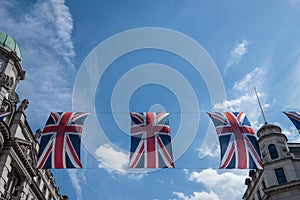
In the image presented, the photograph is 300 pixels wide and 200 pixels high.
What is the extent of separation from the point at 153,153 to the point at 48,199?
3124 centimetres

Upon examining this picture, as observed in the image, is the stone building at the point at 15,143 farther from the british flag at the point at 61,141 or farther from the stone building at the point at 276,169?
the stone building at the point at 276,169

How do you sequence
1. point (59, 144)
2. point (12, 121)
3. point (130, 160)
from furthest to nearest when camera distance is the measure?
point (12, 121) < point (59, 144) < point (130, 160)

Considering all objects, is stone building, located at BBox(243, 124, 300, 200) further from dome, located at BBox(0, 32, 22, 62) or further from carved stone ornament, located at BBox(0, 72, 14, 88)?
dome, located at BBox(0, 32, 22, 62)

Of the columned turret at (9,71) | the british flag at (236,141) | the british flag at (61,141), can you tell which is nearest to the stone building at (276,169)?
the british flag at (236,141)

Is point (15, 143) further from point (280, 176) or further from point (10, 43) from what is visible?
point (280, 176)

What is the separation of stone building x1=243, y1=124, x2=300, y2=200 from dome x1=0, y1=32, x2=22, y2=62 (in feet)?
137

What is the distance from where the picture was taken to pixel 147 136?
2234 centimetres

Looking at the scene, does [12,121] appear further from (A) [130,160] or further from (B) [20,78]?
(A) [130,160]

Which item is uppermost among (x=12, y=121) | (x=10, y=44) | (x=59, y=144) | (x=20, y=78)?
(x=10, y=44)

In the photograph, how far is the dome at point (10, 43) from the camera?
134ft

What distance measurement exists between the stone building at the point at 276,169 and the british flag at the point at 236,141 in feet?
75.6

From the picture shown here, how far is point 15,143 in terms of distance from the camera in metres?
32.3

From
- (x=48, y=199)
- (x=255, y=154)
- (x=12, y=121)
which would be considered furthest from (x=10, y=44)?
(x=255, y=154)

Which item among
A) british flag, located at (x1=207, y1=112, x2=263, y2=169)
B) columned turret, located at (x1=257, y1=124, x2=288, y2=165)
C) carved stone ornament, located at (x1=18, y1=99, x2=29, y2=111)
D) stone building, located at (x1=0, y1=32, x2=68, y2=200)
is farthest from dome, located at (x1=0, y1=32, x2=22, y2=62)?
columned turret, located at (x1=257, y1=124, x2=288, y2=165)
